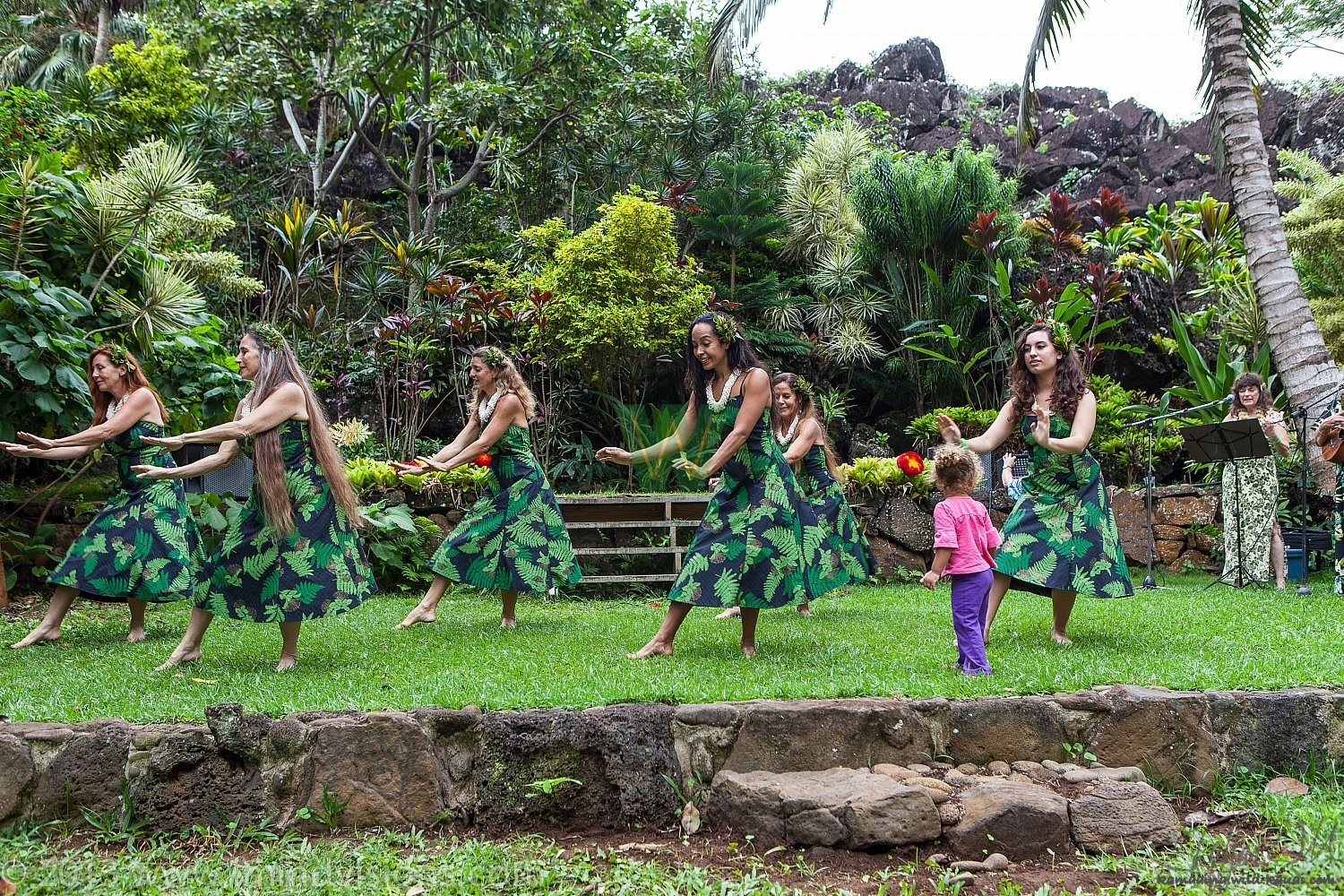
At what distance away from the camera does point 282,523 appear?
199 inches

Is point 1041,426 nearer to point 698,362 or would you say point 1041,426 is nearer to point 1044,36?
point 698,362

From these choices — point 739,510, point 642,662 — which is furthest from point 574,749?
point 739,510

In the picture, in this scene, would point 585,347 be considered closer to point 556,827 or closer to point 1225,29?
point 1225,29

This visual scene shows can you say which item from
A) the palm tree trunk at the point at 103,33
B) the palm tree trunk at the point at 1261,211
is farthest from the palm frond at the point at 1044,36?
the palm tree trunk at the point at 103,33

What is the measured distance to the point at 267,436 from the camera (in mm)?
5121

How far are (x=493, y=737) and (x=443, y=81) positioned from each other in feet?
48.6

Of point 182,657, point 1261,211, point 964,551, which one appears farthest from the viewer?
point 1261,211

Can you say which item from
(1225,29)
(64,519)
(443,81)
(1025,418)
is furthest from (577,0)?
(1025,418)

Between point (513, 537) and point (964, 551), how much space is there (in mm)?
3129

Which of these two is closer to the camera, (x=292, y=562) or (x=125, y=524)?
(x=292, y=562)

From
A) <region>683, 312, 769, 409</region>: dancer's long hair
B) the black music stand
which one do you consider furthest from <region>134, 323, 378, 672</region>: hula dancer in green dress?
the black music stand

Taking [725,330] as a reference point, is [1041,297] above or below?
above

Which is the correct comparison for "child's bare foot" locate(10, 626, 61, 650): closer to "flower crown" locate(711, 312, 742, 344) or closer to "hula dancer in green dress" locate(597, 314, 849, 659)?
"hula dancer in green dress" locate(597, 314, 849, 659)

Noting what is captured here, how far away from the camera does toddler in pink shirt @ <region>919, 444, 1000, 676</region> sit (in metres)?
4.66
